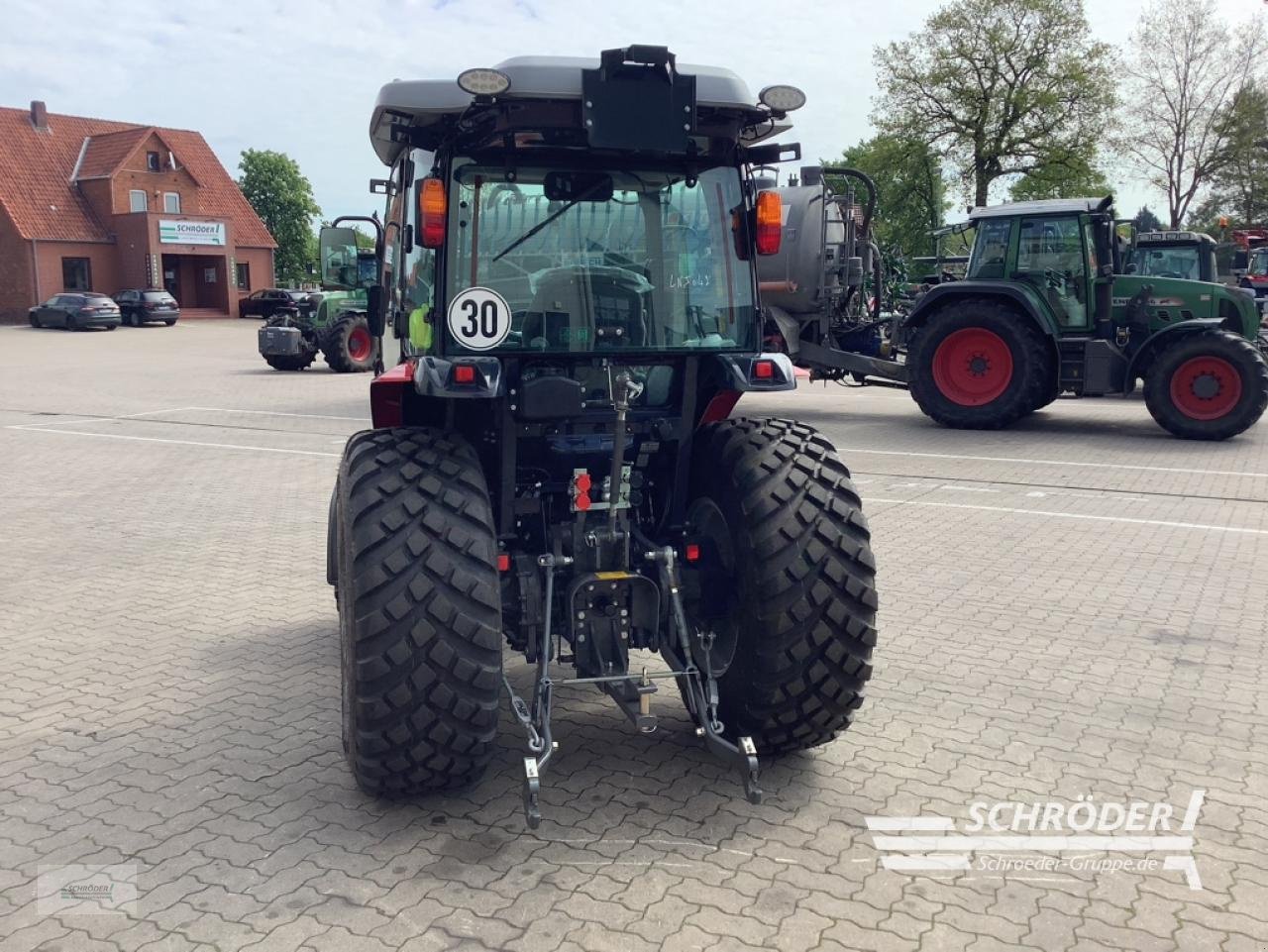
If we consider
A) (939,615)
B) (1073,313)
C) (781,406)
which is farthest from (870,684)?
(781,406)

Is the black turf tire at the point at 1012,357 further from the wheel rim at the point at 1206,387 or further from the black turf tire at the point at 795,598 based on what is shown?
the black turf tire at the point at 795,598

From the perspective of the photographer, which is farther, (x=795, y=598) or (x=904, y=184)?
(x=904, y=184)

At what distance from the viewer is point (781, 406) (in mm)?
16547

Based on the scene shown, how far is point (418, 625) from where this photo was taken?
3.50 m

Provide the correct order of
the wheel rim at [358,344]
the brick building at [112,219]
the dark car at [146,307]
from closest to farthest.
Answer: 1. the wheel rim at [358,344]
2. the dark car at [146,307]
3. the brick building at [112,219]

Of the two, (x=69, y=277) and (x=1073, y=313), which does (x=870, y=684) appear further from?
(x=69, y=277)

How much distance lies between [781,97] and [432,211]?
128 cm

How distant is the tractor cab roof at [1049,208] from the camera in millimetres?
12617

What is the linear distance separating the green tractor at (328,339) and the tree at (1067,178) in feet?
84.3

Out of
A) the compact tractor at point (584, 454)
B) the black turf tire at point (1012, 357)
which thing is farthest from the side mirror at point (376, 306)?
the black turf tire at point (1012, 357)

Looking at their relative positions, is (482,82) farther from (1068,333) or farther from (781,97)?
(1068,333)

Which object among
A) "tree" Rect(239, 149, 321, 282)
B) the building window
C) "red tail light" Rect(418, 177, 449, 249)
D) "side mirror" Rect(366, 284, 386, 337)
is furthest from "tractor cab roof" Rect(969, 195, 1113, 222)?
"tree" Rect(239, 149, 321, 282)

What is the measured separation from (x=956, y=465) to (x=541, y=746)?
330 inches

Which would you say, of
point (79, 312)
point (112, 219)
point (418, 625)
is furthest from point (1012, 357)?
point (112, 219)
